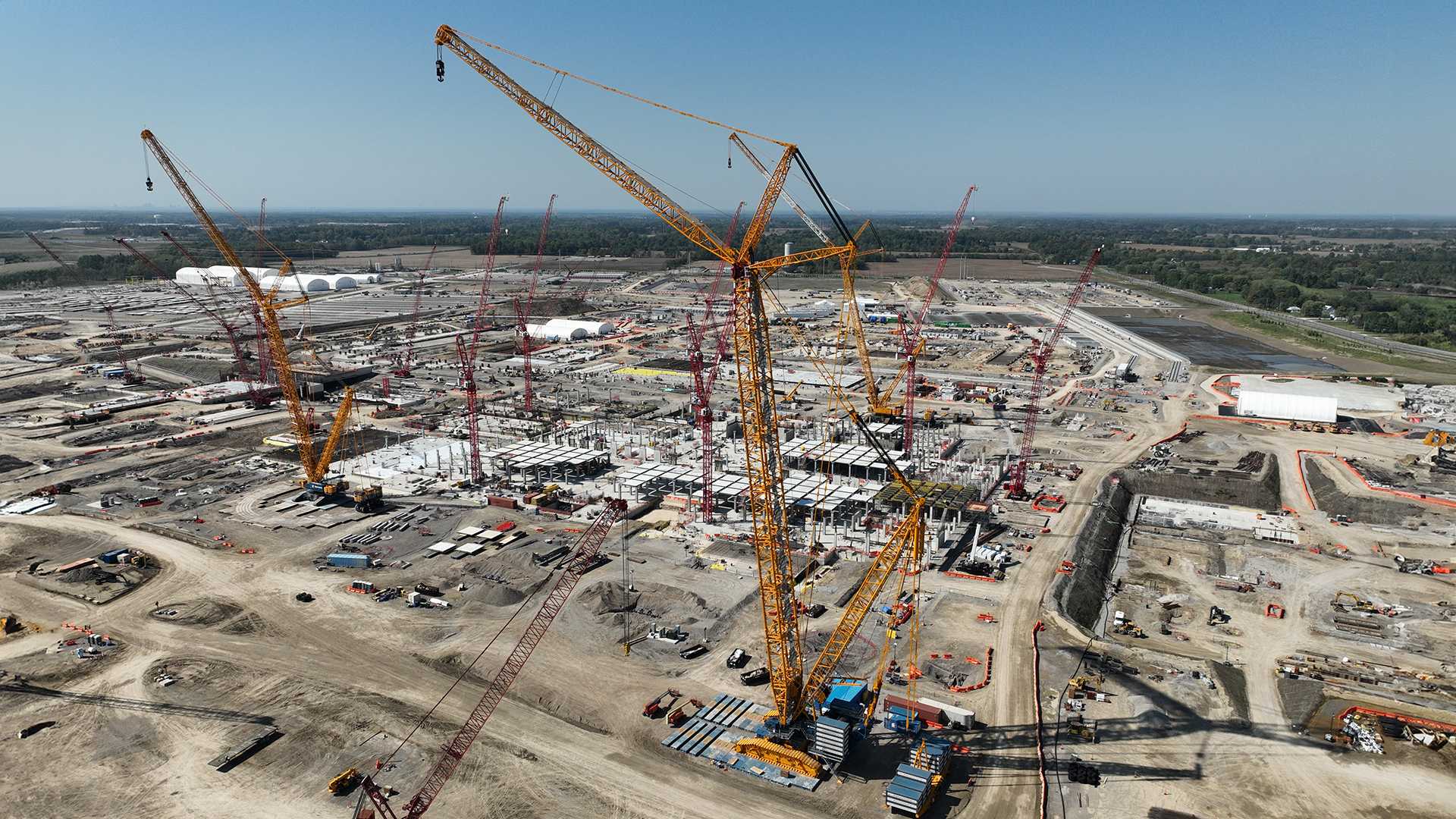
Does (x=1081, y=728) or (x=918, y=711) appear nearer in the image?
(x=1081, y=728)

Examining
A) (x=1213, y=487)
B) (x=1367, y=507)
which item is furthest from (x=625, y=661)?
(x=1367, y=507)

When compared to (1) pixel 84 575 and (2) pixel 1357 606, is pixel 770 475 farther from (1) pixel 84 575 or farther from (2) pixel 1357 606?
(1) pixel 84 575

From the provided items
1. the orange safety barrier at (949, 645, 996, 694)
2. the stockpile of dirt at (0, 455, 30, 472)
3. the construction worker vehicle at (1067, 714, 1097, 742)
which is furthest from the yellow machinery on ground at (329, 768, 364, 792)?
the stockpile of dirt at (0, 455, 30, 472)

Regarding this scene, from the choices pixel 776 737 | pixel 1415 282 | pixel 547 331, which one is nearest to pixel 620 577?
pixel 776 737

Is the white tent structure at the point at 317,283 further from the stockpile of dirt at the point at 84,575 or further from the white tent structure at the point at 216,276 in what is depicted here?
the stockpile of dirt at the point at 84,575

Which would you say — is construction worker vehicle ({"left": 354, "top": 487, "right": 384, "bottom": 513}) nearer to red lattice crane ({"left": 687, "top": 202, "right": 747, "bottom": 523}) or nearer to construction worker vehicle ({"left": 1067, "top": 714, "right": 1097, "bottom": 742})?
red lattice crane ({"left": 687, "top": 202, "right": 747, "bottom": 523})
